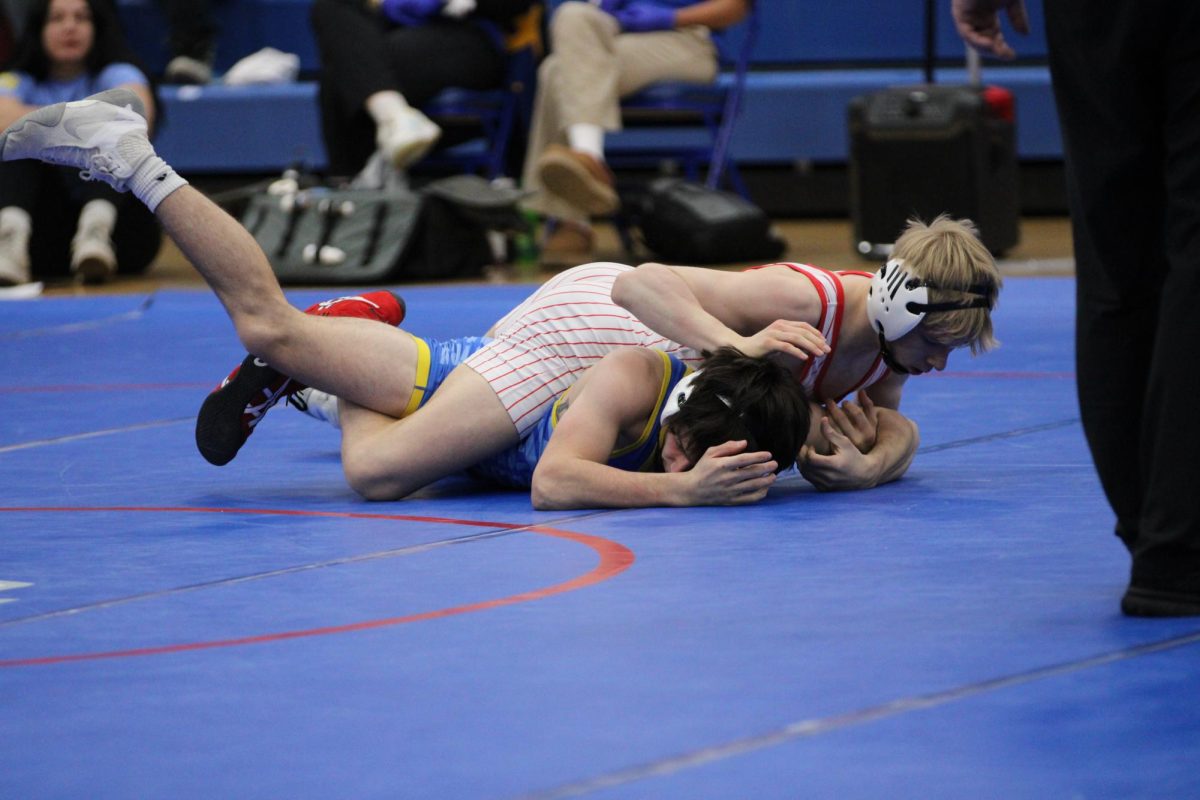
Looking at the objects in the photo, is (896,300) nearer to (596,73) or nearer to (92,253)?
(596,73)

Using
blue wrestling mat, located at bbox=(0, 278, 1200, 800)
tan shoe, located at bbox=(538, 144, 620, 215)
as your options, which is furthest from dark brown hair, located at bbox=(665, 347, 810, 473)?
tan shoe, located at bbox=(538, 144, 620, 215)

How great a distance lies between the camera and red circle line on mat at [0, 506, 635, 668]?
2295mm

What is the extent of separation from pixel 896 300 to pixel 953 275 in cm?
10

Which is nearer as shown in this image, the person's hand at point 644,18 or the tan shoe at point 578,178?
the tan shoe at point 578,178

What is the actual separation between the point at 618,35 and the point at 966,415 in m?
3.81

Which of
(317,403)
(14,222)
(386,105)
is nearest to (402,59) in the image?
(386,105)

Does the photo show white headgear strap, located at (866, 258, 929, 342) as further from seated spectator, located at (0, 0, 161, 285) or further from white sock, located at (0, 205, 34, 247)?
white sock, located at (0, 205, 34, 247)

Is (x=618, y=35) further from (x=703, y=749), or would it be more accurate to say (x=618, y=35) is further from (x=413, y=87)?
(x=703, y=749)

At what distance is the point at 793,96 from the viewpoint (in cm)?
987

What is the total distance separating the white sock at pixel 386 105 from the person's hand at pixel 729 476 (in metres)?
4.57

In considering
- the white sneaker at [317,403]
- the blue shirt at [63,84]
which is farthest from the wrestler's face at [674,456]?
Result: the blue shirt at [63,84]

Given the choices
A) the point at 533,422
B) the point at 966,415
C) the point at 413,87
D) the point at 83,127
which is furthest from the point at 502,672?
the point at 413,87

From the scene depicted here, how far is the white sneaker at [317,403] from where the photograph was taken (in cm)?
384

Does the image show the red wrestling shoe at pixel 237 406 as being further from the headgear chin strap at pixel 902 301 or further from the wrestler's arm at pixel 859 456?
the headgear chin strap at pixel 902 301
